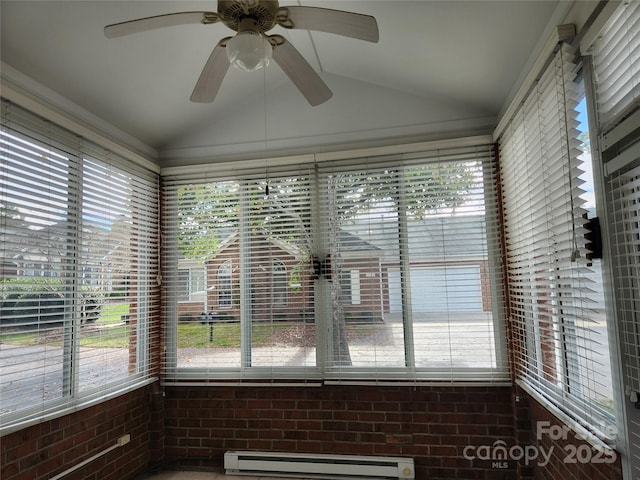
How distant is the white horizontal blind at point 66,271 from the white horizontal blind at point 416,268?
1.47 metres

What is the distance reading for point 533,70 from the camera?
1.88m

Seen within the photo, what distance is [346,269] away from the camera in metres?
2.87

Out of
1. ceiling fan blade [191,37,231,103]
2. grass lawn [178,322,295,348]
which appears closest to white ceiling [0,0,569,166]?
ceiling fan blade [191,37,231,103]

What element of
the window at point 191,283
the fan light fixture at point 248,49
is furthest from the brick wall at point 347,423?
the fan light fixture at point 248,49

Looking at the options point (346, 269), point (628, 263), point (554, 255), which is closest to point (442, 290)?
point (346, 269)

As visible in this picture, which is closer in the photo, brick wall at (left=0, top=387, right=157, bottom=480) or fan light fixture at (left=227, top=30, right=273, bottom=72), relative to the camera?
fan light fixture at (left=227, top=30, right=273, bottom=72)

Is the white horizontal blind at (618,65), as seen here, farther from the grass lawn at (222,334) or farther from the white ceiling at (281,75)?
the grass lawn at (222,334)

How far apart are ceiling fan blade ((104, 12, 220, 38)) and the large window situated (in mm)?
1607

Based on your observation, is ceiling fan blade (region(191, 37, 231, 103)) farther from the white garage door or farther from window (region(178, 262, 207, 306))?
the white garage door

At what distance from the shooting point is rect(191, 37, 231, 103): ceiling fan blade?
61.0 inches

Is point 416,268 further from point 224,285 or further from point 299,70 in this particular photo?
point 299,70

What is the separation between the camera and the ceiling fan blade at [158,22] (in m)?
1.34

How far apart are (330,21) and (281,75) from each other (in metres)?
1.71

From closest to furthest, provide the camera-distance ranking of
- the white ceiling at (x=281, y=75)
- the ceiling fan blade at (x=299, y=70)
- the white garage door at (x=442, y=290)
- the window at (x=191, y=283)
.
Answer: the ceiling fan blade at (x=299, y=70) < the white ceiling at (x=281, y=75) < the white garage door at (x=442, y=290) < the window at (x=191, y=283)
